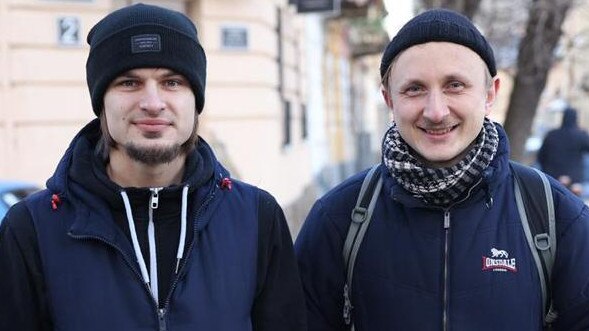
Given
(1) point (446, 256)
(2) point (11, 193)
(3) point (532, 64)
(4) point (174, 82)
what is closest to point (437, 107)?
(1) point (446, 256)

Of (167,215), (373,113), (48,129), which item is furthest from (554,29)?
(373,113)

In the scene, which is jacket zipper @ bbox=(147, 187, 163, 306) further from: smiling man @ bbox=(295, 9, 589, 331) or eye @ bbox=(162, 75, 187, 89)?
smiling man @ bbox=(295, 9, 589, 331)

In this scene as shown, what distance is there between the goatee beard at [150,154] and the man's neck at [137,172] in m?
0.02

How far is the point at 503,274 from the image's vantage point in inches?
81.7

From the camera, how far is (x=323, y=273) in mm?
2291

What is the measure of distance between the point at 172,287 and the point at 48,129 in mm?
5821

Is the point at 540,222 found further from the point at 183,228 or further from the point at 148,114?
the point at 148,114

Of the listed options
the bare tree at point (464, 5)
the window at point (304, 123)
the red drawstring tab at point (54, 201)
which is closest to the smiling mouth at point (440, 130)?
the red drawstring tab at point (54, 201)

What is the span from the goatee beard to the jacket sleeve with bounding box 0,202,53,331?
1.09 ft

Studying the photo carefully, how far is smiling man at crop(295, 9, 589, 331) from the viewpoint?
2074 millimetres

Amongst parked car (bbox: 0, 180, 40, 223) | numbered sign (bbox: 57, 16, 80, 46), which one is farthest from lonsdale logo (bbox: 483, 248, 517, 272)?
numbered sign (bbox: 57, 16, 80, 46)

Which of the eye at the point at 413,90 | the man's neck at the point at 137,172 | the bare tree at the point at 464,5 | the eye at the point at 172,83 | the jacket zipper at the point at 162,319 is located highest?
the bare tree at the point at 464,5

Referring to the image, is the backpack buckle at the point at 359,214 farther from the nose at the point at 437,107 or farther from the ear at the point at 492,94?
the ear at the point at 492,94

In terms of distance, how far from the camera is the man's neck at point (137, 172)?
2053 mm
